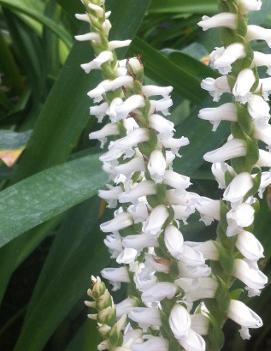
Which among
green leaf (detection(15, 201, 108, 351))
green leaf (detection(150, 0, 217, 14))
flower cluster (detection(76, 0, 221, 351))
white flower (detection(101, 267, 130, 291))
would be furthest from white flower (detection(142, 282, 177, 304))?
green leaf (detection(150, 0, 217, 14))

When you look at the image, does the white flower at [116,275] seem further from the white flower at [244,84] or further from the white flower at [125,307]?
the white flower at [244,84]

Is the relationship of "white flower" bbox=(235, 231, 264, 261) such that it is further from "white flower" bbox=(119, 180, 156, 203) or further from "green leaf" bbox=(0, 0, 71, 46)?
"green leaf" bbox=(0, 0, 71, 46)

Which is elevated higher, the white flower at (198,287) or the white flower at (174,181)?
the white flower at (174,181)

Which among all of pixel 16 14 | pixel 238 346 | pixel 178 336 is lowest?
pixel 238 346

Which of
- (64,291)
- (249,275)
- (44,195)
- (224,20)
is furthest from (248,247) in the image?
(64,291)

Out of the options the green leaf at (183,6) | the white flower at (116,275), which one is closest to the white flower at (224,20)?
the white flower at (116,275)

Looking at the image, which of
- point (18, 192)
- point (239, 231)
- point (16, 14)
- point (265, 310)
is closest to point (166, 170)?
point (239, 231)

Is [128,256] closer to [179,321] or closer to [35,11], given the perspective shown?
[179,321]

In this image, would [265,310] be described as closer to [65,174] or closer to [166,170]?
[65,174]

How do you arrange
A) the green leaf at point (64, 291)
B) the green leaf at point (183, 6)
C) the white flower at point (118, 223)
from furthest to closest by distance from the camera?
the green leaf at point (183, 6), the green leaf at point (64, 291), the white flower at point (118, 223)
